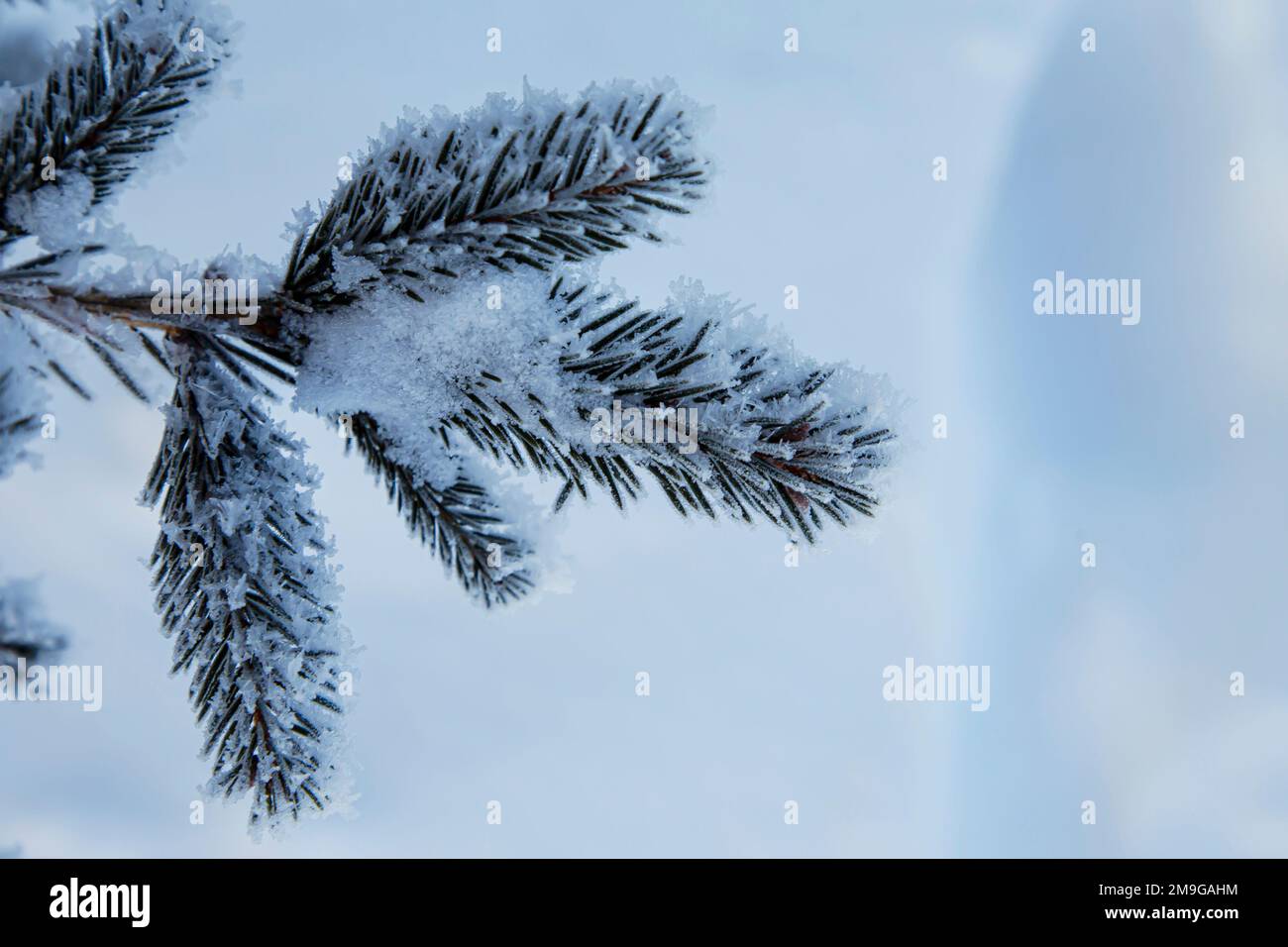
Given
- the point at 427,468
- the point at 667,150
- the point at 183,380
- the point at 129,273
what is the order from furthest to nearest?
1. the point at 427,468
2. the point at 183,380
3. the point at 129,273
4. the point at 667,150

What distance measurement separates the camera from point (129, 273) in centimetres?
148

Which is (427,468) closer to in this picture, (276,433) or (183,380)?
(276,433)

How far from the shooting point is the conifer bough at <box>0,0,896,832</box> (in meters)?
1.40

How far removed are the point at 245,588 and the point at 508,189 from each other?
0.92 meters

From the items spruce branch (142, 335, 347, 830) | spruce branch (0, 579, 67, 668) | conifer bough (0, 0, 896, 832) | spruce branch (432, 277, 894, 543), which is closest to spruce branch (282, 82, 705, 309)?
conifer bough (0, 0, 896, 832)

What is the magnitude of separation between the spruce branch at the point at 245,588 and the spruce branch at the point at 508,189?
34 centimetres

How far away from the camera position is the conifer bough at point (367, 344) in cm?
140

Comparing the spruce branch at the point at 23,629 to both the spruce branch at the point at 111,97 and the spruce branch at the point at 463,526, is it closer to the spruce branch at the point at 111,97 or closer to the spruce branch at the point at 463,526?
the spruce branch at the point at 111,97

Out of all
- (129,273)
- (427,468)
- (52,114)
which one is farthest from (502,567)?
(52,114)

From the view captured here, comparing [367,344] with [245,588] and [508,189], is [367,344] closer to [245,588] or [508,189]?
[508,189]

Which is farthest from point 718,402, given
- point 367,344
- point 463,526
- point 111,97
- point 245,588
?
point 111,97

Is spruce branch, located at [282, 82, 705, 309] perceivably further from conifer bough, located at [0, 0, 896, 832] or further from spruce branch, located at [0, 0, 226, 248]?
spruce branch, located at [0, 0, 226, 248]

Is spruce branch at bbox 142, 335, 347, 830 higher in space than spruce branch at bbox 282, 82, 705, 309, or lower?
→ lower

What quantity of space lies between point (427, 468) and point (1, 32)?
1.12m
